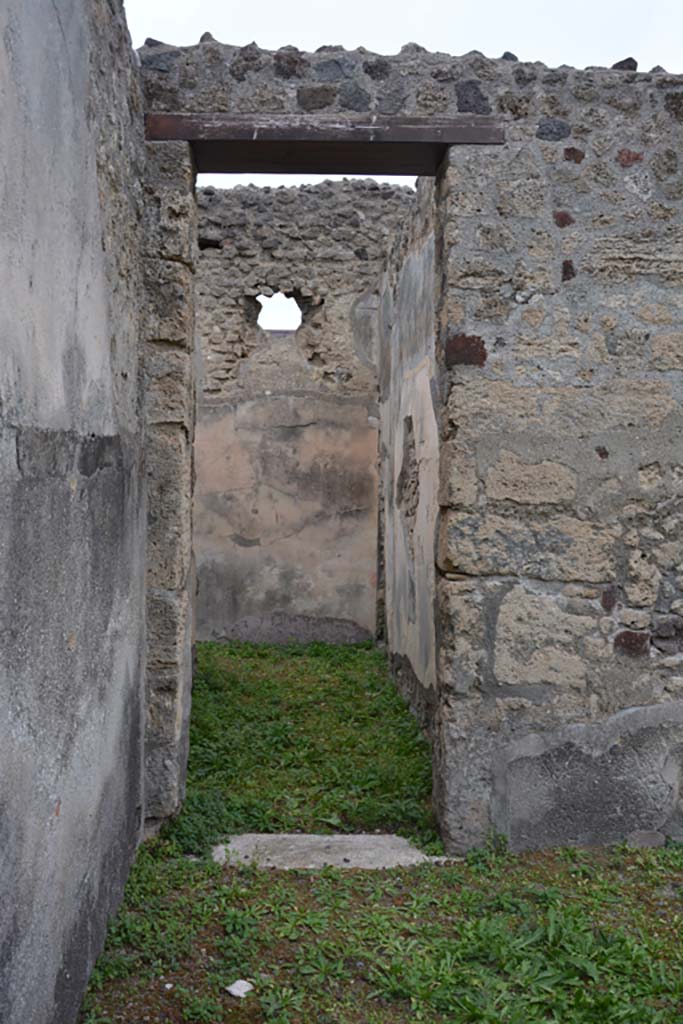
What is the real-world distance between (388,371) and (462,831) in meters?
4.14

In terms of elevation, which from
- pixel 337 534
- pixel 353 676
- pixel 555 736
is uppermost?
pixel 555 736

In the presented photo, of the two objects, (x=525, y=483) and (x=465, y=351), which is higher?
(x=465, y=351)

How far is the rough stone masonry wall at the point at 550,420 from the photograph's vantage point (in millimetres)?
3455

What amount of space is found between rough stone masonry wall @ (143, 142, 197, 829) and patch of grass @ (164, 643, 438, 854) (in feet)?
1.42

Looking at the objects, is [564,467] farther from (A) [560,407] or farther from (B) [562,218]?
(B) [562,218]

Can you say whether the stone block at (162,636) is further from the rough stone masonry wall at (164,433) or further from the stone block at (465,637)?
the stone block at (465,637)

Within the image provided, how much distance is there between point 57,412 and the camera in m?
2.13

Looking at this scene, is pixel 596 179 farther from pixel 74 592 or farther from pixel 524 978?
pixel 524 978

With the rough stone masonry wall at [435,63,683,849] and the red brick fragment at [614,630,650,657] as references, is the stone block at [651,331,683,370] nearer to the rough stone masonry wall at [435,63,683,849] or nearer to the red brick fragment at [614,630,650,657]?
the rough stone masonry wall at [435,63,683,849]

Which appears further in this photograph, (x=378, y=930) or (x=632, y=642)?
(x=632, y=642)

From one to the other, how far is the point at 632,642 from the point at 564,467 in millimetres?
693

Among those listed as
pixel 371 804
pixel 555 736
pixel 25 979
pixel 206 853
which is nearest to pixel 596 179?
pixel 555 736

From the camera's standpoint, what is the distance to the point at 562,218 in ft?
11.5

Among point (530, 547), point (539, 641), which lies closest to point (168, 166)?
point (530, 547)
